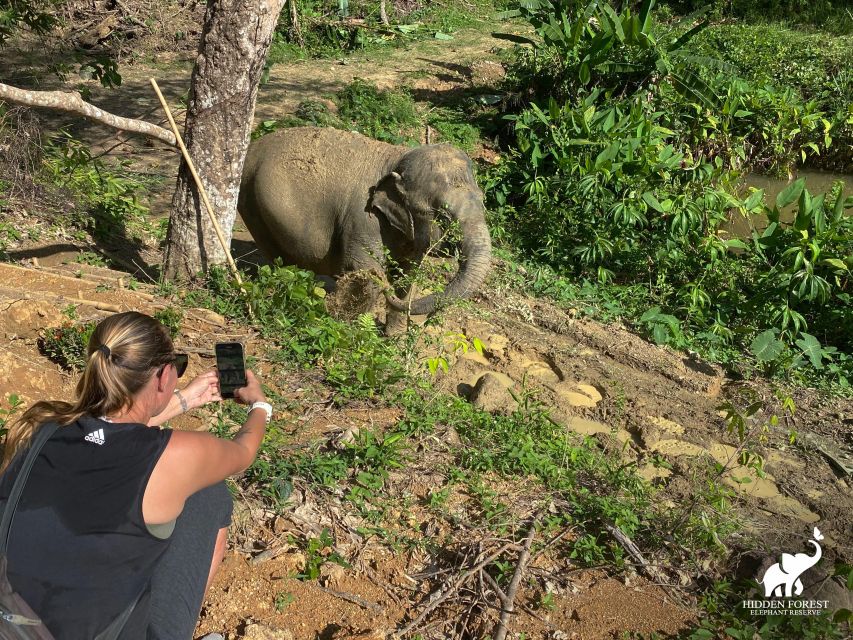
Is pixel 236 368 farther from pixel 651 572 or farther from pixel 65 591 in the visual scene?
pixel 651 572

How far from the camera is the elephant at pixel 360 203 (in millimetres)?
6453

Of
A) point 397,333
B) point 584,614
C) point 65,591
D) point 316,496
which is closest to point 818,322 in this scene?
point 397,333

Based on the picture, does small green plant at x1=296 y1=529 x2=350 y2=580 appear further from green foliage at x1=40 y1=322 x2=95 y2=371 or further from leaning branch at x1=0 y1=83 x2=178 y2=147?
leaning branch at x1=0 y1=83 x2=178 y2=147

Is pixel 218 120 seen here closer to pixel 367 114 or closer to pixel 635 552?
pixel 635 552

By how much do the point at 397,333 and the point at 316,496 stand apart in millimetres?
2704

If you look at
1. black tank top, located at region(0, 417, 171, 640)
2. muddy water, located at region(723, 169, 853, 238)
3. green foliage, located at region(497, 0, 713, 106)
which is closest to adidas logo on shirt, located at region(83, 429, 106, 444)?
black tank top, located at region(0, 417, 171, 640)

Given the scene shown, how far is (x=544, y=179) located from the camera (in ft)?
32.2

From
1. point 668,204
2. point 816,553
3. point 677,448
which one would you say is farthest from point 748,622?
point 668,204

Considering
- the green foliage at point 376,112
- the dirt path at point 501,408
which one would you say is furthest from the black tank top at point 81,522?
the green foliage at point 376,112

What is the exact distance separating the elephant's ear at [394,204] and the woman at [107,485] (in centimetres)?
410

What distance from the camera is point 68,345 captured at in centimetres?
493

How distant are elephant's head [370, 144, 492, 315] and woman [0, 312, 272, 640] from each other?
12.1 ft

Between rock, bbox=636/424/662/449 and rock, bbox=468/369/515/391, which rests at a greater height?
rock, bbox=468/369/515/391

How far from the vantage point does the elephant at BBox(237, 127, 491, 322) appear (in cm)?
645
